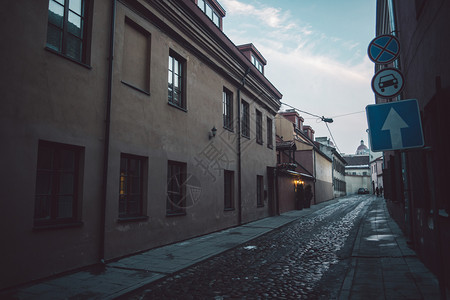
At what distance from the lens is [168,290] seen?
17.3ft

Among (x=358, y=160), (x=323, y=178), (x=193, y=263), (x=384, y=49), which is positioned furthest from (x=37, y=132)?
(x=358, y=160)

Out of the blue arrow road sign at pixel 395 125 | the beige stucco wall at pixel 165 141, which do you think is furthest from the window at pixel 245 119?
the blue arrow road sign at pixel 395 125

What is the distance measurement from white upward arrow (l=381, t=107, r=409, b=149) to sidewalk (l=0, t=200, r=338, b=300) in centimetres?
454

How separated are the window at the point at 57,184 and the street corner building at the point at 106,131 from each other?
2 centimetres

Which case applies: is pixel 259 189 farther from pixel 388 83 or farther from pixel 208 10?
pixel 388 83

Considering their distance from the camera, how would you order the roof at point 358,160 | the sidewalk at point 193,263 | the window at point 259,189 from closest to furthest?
the sidewalk at point 193,263, the window at point 259,189, the roof at point 358,160

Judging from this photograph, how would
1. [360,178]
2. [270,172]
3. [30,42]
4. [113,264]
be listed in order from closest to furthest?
[30,42] < [113,264] < [270,172] < [360,178]

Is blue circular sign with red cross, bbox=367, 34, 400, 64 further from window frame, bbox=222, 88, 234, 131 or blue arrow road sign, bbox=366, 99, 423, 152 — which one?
window frame, bbox=222, 88, 234, 131

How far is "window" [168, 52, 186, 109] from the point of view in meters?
10.0

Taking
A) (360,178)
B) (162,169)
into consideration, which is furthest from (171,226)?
(360,178)

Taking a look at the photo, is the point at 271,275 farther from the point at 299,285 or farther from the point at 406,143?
the point at 406,143

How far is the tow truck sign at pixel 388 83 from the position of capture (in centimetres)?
527

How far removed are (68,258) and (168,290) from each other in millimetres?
2308

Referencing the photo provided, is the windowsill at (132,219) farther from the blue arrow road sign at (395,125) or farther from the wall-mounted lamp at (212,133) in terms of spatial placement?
the blue arrow road sign at (395,125)
